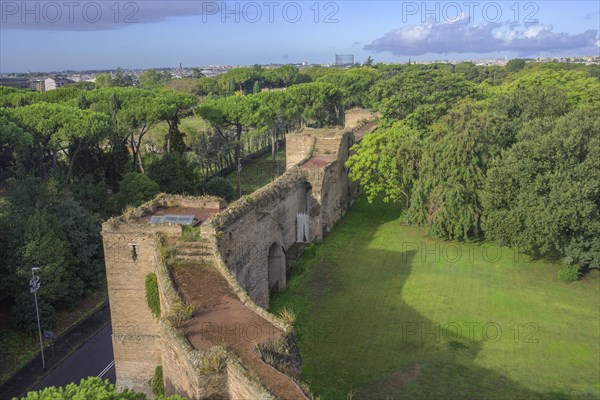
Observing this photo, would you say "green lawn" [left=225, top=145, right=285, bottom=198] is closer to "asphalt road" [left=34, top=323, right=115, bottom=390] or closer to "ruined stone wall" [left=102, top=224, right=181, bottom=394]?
"asphalt road" [left=34, top=323, right=115, bottom=390]

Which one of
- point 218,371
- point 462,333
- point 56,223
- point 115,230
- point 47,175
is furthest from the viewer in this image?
point 47,175

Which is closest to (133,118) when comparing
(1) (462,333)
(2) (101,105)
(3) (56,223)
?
(2) (101,105)

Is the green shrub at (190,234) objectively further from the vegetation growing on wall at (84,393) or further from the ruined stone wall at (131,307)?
the vegetation growing on wall at (84,393)

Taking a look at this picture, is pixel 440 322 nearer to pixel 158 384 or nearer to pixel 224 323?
pixel 158 384

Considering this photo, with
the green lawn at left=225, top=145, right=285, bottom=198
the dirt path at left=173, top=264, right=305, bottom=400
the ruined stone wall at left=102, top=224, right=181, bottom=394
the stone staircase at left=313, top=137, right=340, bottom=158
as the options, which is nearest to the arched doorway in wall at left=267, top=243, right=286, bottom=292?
the ruined stone wall at left=102, top=224, right=181, bottom=394

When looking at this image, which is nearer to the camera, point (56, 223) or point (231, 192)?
point (56, 223)

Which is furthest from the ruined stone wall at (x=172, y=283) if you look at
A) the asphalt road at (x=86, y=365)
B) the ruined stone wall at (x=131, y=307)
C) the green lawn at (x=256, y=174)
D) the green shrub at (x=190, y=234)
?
the green lawn at (x=256, y=174)

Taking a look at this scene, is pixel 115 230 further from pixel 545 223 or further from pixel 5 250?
pixel 545 223
